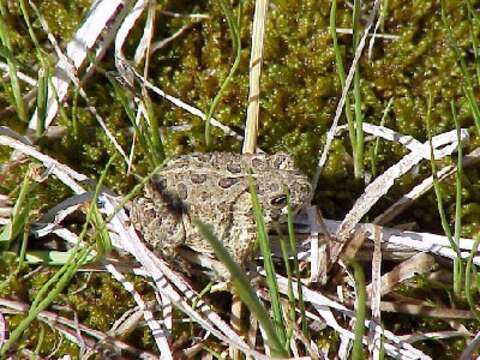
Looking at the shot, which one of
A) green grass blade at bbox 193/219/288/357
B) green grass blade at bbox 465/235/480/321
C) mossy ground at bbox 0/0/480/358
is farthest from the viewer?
mossy ground at bbox 0/0/480/358

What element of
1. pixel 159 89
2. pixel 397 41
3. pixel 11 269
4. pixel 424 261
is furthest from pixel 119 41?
pixel 424 261

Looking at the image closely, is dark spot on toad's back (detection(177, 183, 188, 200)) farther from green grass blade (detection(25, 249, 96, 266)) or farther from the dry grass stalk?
green grass blade (detection(25, 249, 96, 266))

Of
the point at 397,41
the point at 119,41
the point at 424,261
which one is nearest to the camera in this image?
the point at 424,261

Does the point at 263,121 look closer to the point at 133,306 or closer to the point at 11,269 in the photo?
the point at 133,306

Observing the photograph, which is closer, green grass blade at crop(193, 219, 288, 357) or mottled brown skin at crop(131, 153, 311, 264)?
green grass blade at crop(193, 219, 288, 357)

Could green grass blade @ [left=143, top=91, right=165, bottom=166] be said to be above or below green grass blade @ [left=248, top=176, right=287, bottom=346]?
above

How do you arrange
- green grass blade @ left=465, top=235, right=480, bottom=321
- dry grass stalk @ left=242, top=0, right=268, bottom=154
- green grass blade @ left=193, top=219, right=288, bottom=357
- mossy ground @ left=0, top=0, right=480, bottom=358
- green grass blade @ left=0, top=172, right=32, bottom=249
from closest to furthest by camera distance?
green grass blade @ left=193, top=219, right=288, bottom=357 < green grass blade @ left=465, top=235, right=480, bottom=321 < green grass blade @ left=0, top=172, right=32, bottom=249 < dry grass stalk @ left=242, top=0, right=268, bottom=154 < mossy ground @ left=0, top=0, right=480, bottom=358

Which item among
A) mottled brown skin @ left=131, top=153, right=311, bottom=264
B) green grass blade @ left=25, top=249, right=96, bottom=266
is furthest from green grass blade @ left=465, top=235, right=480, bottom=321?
green grass blade @ left=25, top=249, right=96, bottom=266
